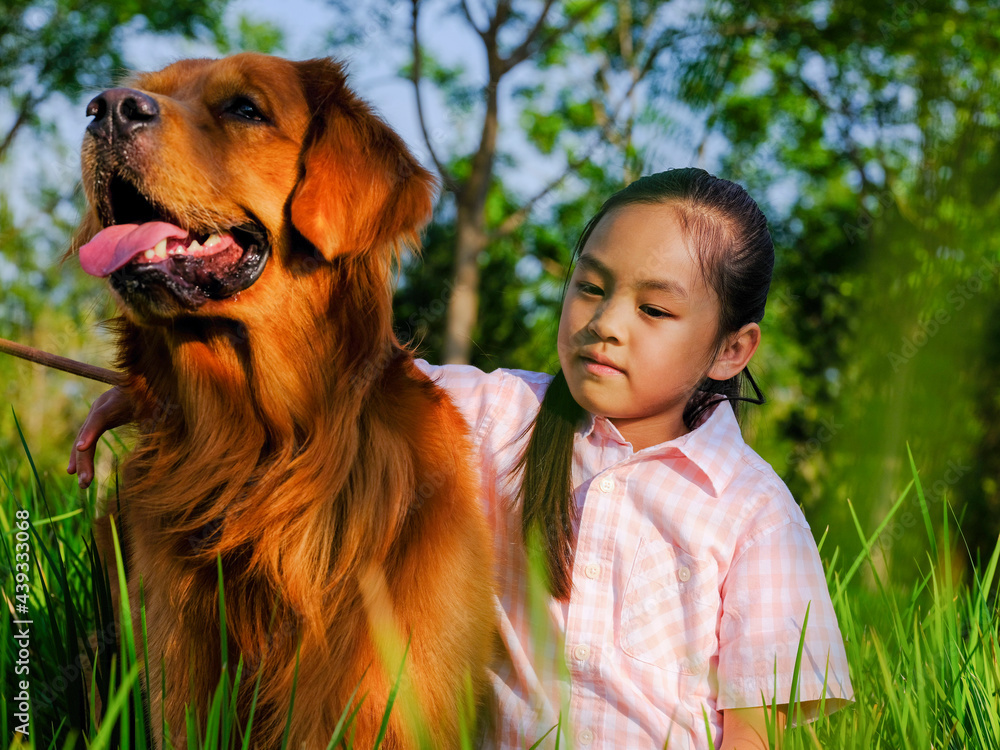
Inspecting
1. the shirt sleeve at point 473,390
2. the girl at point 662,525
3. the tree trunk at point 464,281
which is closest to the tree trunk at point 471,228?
the tree trunk at point 464,281

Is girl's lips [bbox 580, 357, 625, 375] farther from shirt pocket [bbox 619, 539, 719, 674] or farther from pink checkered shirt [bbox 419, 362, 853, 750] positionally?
shirt pocket [bbox 619, 539, 719, 674]

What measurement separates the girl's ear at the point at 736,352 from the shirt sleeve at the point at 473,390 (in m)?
0.63

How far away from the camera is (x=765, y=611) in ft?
5.82

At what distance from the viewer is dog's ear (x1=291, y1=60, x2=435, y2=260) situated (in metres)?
1.92

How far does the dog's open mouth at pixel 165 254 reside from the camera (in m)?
1.83

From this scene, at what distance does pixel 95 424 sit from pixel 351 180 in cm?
98

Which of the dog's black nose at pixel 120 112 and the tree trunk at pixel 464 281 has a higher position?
the tree trunk at pixel 464 281

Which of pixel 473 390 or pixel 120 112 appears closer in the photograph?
pixel 120 112

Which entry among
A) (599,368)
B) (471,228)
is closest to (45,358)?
(599,368)

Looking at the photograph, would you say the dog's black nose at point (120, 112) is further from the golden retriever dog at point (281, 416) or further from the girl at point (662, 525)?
the girl at point (662, 525)

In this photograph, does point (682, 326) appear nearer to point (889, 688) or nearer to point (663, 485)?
point (663, 485)

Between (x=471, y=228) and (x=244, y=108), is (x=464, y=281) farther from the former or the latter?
(x=244, y=108)

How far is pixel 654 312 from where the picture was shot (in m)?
1.90

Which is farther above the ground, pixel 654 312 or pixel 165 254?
pixel 165 254
